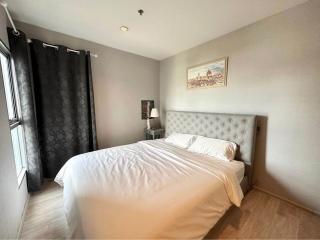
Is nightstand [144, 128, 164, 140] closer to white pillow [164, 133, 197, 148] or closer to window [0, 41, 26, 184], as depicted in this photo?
white pillow [164, 133, 197, 148]

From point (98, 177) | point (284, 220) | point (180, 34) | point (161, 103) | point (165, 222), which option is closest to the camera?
point (165, 222)

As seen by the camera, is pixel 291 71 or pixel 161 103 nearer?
pixel 291 71

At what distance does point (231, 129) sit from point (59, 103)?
9.42 ft

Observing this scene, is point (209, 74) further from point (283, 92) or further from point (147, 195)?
point (147, 195)

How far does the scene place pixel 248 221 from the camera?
1617mm

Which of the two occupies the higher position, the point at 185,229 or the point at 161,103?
the point at 161,103

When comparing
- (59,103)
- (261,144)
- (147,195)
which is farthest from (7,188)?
(261,144)

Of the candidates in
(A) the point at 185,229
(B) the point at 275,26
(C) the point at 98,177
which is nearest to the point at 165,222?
(A) the point at 185,229

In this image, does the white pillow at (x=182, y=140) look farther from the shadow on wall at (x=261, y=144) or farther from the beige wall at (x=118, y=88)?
the beige wall at (x=118, y=88)

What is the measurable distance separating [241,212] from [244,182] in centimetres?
40

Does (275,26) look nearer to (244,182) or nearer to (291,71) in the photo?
(291,71)

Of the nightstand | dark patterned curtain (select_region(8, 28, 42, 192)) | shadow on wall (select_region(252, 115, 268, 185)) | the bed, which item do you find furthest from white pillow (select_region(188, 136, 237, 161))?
dark patterned curtain (select_region(8, 28, 42, 192))

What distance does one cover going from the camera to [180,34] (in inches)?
95.7

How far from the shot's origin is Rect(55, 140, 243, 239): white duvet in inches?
37.8
